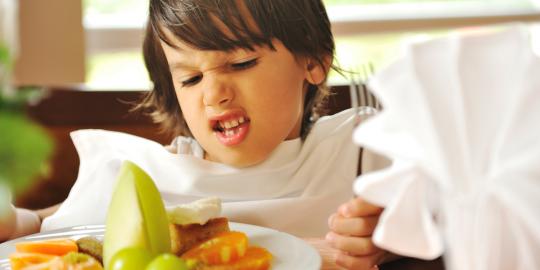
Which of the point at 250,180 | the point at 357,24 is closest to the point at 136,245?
the point at 250,180

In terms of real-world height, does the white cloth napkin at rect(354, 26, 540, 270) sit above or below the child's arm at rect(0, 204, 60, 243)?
above

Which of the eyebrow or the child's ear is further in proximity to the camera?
the child's ear

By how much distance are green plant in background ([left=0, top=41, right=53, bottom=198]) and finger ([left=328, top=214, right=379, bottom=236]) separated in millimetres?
699

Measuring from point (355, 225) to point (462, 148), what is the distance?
1.31 feet

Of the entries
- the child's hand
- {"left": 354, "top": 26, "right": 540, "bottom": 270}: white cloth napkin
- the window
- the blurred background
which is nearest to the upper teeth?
the child's hand

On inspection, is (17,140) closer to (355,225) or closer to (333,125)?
(355,225)

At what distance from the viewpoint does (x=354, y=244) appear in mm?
919

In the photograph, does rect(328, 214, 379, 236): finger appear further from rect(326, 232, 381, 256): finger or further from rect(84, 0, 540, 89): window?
rect(84, 0, 540, 89): window

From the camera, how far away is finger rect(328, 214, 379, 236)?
91 centimetres

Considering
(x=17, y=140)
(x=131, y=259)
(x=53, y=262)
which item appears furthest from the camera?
(x=53, y=262)

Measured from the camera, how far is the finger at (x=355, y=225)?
0.91 m

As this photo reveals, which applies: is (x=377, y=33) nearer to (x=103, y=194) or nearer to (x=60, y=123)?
(x=60, y=123)

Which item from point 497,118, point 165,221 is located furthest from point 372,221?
point 497,118

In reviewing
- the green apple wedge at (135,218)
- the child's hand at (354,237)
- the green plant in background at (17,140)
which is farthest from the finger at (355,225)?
the green plant in background at (17,140)
